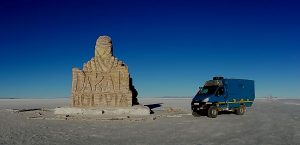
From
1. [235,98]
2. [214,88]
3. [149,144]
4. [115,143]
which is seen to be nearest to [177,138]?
[149,144]

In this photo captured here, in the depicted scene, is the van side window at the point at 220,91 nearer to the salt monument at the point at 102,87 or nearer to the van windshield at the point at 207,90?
the van windshield at the point at 207,90

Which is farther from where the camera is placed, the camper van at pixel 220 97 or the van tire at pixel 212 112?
the camper van at pixel 220 97

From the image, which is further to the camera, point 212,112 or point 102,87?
point 102,87

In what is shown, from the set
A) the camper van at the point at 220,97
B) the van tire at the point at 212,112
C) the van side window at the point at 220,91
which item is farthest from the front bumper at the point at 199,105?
the van side window at the point at 220,91

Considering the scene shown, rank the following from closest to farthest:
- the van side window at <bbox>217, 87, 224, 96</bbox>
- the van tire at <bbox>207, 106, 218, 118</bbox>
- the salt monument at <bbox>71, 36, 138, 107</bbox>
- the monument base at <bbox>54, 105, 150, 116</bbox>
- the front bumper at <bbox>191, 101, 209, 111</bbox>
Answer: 1. the van tire at <bbox>207, 106, 218, 118</bbox>
2. the front bumper at <bbox>191, 101, 209, 111</bbox>
3. the van side window at <bbox>217, 87, 224, 96</bbox>
4. the monument base at <bbox>54, 105, 150, 116</bbox>
5. the salt monument at <bbox>71, 36, 138, 107</bbox>

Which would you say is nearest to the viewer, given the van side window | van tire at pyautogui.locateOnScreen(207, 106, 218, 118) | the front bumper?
van tire at pyautogui.locateOnScreen(207, 106, 218, 118)

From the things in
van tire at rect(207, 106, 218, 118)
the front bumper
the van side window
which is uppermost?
the van side window

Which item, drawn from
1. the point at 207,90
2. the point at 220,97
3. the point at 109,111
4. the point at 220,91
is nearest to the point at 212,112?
the point at 220,97

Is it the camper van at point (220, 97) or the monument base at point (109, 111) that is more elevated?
the camper van at point (220, 97)

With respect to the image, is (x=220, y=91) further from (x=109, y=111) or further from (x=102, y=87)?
(x=102, y=87)

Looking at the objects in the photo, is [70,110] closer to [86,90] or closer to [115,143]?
[86,90]

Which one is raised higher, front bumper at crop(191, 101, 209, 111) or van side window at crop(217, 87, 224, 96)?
van side window at crop(217, 87, 224, 96)

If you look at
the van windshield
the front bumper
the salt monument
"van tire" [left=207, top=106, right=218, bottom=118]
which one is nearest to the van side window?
the van windshield

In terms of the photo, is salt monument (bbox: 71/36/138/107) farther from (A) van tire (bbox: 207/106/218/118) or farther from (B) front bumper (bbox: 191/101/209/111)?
(A) van tire (bbox: 207/106/218/118)
